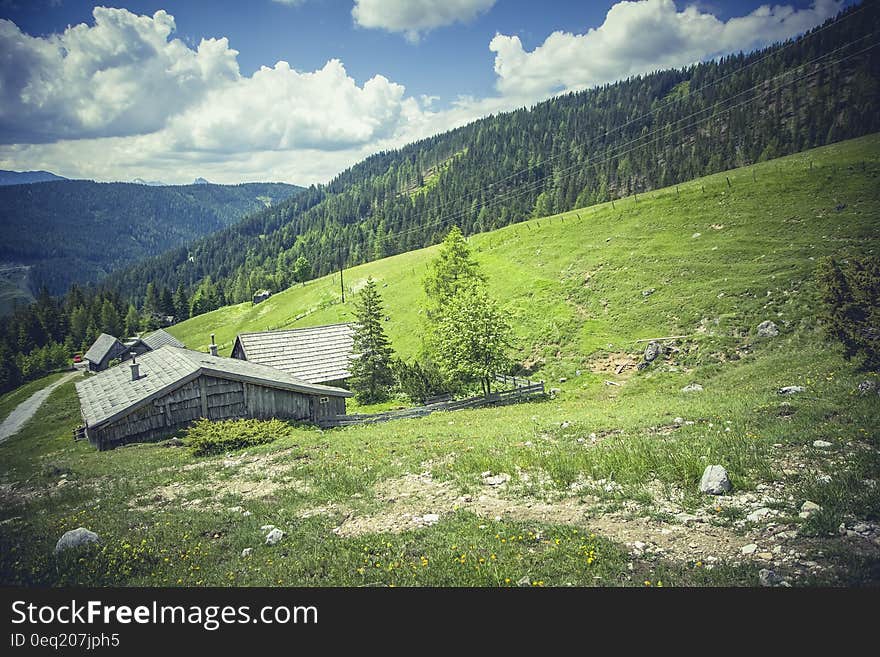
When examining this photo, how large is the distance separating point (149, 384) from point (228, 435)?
8157 millimetres

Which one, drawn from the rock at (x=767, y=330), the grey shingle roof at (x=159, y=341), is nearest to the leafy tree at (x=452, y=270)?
the rock at (x=767, y=330)

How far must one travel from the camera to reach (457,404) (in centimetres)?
3102

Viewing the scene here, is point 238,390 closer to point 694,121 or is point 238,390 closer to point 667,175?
point 667,175

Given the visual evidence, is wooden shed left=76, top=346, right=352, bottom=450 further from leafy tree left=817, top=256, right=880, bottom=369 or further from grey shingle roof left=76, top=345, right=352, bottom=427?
leafy tree left=817, top=256, right=880, bottom=369

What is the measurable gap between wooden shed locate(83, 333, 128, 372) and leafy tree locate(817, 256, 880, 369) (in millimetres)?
97970

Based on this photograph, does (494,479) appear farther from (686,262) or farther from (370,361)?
(686,262)

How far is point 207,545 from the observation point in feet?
31.3

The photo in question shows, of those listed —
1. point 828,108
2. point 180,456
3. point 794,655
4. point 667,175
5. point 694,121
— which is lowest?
point 180,456

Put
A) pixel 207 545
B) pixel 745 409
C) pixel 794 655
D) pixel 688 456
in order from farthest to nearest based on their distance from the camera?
pixel 745 409 → pixel 688 456 → pixel 207 545 → pixel 794 655

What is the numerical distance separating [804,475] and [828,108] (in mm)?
98805

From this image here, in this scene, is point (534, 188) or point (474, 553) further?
point (534, 188)

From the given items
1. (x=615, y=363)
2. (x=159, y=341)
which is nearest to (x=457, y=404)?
(x=615, y=363)

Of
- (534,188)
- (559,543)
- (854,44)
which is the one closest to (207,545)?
(559,543)

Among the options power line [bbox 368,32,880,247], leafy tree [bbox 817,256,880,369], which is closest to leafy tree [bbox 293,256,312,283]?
power line [bbox 368,32,880,247]
